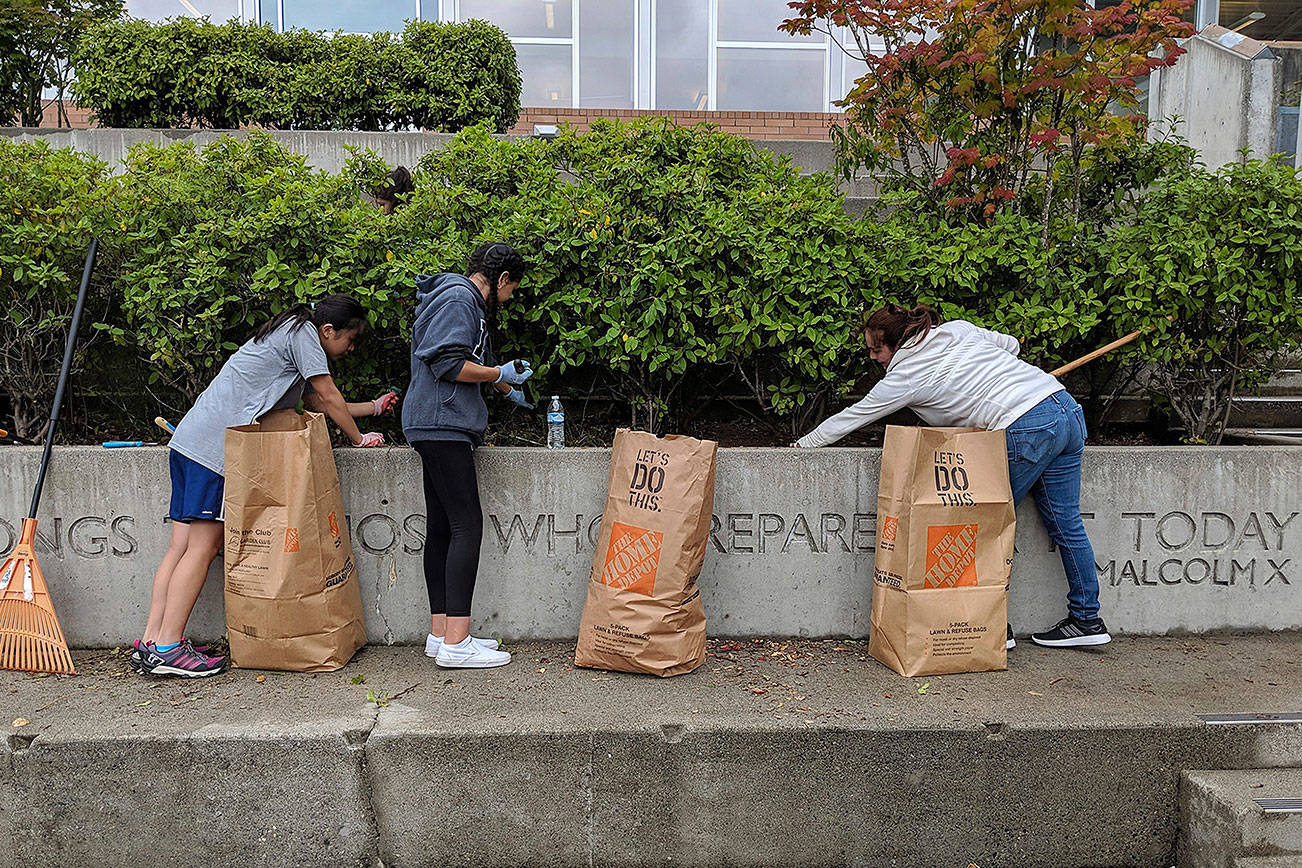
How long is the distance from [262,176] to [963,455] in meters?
3.45

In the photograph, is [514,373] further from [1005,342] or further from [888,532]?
[1005,342]

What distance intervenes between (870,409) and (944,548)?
26.2 inches

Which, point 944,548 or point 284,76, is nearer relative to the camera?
point 944,548

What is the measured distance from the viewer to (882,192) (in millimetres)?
4934

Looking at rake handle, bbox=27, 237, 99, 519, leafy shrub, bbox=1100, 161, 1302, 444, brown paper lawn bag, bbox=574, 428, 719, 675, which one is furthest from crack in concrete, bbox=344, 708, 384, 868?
leafy shrub, bbox=1100, 161, 1302, 444

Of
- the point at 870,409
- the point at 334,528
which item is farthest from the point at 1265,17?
the point at 334,528

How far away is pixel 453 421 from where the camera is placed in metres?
3.55

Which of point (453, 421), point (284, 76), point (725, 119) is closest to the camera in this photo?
point (453, 421)

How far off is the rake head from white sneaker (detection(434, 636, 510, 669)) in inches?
58.7

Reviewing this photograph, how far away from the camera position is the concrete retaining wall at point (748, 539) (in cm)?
389

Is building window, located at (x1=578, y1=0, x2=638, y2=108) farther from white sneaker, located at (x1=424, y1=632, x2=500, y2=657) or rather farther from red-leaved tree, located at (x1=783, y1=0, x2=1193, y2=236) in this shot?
white sneaker, located at (x1=424, y1=632, x2=500, y2=657)

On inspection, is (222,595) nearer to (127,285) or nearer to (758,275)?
(127,285)

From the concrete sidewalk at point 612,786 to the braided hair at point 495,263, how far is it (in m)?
1.71

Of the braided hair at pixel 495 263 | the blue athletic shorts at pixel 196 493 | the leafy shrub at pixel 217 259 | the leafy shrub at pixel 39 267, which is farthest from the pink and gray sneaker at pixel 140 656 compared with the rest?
the braided hair at pixel 495 263
